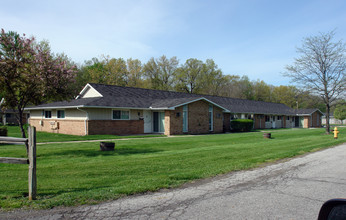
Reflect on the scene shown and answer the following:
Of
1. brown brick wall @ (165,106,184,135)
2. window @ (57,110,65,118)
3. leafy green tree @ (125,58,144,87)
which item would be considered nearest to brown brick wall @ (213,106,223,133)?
brown brick wall @ (165,106,184,135)

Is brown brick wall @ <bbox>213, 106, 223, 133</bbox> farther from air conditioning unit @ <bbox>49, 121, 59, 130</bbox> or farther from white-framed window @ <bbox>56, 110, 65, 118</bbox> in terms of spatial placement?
air conditioning unit @ <bbox>49, 121, 59, 130</bbox>

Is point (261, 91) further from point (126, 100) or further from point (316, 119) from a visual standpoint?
point (126, 100)

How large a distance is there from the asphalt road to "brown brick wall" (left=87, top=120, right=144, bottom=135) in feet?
51.9

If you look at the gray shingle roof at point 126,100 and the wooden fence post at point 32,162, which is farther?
the gray shingle roof at point 126,100

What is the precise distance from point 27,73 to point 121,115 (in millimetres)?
13522

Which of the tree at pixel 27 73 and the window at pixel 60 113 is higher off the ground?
the tree at pixel 27 73

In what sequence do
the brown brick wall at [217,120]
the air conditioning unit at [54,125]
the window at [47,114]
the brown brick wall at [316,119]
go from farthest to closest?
the brown brick wall at [316,119] < the brown brick wall at [217,120] < the window at [47,114] < the air conditioning unit at [54,125]

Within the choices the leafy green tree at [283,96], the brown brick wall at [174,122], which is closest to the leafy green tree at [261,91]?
the leafy green tree at [283,96]

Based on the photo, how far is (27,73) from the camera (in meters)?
10.2

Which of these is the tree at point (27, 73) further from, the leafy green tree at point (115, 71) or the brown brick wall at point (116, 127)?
the leafy green tree at point (115, 71)

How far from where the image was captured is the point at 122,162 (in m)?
9.55

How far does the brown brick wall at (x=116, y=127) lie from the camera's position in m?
21.8

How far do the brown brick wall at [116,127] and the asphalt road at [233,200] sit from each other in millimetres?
15815

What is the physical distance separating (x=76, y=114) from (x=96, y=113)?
6.77 ft
